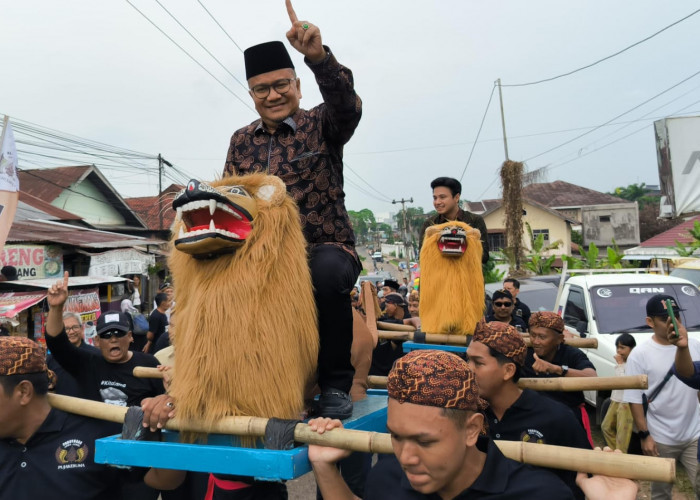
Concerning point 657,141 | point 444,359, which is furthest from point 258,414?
point 657,141

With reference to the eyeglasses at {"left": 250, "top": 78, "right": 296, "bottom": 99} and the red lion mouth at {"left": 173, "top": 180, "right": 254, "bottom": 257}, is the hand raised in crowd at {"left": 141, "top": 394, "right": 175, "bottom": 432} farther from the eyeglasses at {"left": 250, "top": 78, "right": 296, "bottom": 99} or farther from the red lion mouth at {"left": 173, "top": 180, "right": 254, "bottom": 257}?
the eyeglasses at {"left": 250, "top": 78, "right": 296, "bottom": 99}

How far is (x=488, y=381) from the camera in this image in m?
3.03

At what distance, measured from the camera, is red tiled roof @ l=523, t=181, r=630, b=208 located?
43.0 metres

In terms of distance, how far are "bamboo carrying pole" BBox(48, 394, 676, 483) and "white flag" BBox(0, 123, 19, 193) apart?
10.1 ft

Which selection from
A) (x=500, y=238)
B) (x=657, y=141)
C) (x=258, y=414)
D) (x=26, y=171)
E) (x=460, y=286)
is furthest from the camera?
(x=500, y=238)

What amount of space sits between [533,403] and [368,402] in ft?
2.80

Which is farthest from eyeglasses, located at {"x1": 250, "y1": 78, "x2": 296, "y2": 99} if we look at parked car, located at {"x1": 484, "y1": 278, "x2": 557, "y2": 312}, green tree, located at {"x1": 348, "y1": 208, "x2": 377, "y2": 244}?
green tree, located at {"x1": 348, "y1": 208, "x2": 377, "y2": 244}

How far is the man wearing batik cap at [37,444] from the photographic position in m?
2.68

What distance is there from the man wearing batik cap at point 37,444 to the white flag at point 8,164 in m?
2.57

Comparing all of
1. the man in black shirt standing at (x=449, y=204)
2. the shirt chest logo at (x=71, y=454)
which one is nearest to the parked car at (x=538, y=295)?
the man in black shirt standing at (x=449, y=204)

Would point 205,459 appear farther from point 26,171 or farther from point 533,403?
point 26,171

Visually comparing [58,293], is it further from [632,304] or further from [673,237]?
[673,237]

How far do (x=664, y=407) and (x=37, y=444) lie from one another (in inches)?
179

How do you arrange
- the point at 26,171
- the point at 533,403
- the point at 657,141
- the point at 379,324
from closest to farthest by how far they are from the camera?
the point at 533,403 < the point at 379,324 < the point at 657,141 < the point at 26,171
